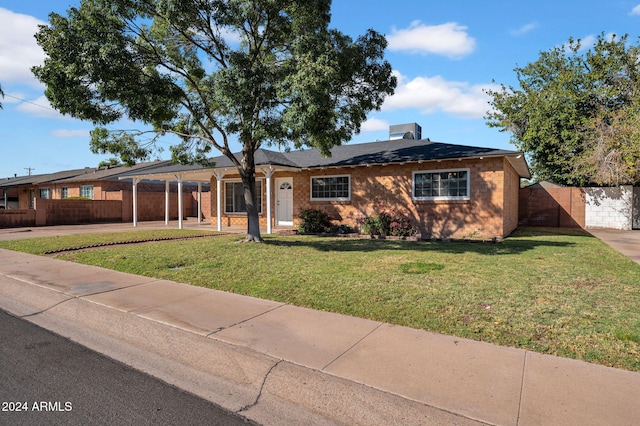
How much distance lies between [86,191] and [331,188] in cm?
2419

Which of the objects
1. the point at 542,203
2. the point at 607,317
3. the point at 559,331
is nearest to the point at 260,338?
the point at 559,331

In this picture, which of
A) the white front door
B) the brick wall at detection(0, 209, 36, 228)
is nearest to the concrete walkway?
the white front door

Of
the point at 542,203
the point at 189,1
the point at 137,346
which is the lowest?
the point at 137,346

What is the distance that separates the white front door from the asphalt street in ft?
47.3

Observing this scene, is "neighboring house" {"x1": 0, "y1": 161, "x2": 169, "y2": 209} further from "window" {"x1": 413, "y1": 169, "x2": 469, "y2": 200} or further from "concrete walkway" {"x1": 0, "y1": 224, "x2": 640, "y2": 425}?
"concrete walkway" {"x1": 0, "y1": 224, "x2": 640, "y2": 425}

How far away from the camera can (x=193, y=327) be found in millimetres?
4801

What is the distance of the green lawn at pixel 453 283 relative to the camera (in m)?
4.45

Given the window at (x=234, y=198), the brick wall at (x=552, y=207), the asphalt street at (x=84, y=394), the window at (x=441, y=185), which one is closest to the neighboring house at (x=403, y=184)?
the window at (x=441, y=185)

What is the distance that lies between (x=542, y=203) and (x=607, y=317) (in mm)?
17722

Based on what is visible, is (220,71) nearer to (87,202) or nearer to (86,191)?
(87,202)

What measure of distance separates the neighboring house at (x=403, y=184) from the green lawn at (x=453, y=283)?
2.59 m

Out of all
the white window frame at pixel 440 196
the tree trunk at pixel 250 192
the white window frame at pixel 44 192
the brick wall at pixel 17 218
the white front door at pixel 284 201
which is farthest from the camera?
the white window frame at pixel 44 192

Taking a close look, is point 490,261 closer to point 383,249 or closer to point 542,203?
point 383,249

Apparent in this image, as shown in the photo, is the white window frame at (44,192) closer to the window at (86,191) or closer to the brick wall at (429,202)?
the window at (86,191)
